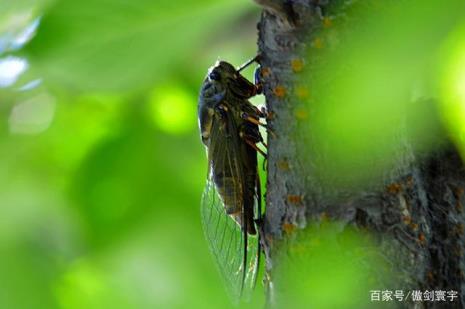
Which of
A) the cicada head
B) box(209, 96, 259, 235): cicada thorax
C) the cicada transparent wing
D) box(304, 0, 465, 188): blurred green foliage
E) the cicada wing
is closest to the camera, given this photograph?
box(304, 0, 465, 188): blurred green foliage

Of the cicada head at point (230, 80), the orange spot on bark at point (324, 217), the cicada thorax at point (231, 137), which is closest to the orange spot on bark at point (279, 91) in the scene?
the orange spot on bark at point (324, 217)

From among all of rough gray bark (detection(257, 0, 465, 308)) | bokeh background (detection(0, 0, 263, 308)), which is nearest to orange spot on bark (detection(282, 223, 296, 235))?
rough gray bark (detection(257, 0, 465, 308))

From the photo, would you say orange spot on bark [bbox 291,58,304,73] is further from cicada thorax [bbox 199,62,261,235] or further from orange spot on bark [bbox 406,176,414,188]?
cicada thorax [bbox 199,62,261,235]

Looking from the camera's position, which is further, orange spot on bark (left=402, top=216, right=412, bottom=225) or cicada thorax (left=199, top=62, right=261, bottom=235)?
cicada thorax (left=199, top=62, right=261, bottom=235)

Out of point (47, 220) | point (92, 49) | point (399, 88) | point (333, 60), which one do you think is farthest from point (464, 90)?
point (47, 220)

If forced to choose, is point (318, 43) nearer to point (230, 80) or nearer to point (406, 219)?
point (406, 219)

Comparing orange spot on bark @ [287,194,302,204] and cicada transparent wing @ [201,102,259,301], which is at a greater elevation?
cicada transparent wing @ [201,102,259,301]

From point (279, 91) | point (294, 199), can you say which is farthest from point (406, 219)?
point (279, 91)

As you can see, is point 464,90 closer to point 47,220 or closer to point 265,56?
point 265,56

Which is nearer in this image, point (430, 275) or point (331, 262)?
point (331, 262)
